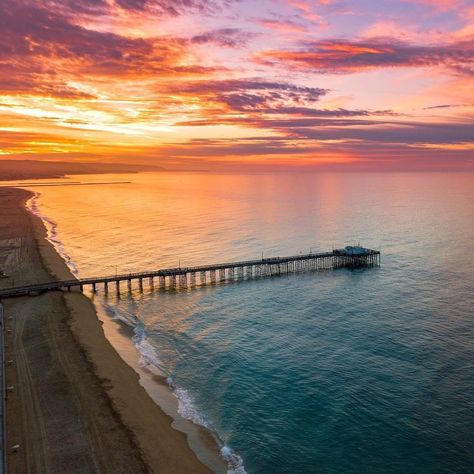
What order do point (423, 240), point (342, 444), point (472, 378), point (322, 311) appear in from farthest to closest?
point (423, 240) → point (322, 311) → point (472, 378) → point (342, 444)

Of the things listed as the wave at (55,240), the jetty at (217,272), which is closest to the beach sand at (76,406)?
the jetty at (217,272)

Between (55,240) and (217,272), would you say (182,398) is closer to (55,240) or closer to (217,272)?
(217,272)

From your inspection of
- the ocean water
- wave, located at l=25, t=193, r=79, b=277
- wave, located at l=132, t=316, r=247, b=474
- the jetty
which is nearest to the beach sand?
wave, located at l=132, t=316, r=247, b=474

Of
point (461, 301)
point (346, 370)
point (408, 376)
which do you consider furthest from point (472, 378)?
point (461, 301)

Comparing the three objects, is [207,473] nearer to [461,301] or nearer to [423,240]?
[461,301]

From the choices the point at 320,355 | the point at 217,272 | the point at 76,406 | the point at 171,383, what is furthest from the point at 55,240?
the point at 320,355

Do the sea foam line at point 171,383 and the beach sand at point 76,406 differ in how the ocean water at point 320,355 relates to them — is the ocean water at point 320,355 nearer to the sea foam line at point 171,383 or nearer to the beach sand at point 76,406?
the sea foam line at point 171,383
